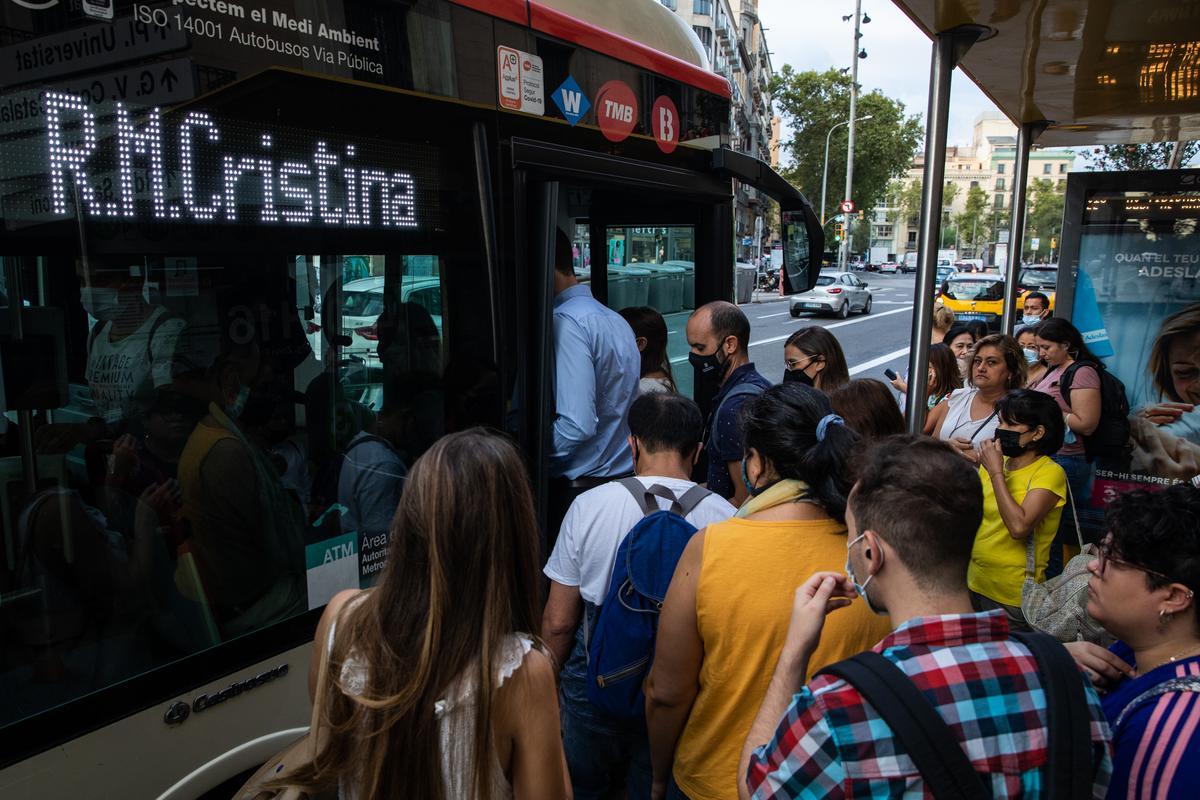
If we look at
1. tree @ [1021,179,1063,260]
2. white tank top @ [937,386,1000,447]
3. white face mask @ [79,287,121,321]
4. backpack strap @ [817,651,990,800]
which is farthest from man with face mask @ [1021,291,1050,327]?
tree @ [1021,179,1063,260]

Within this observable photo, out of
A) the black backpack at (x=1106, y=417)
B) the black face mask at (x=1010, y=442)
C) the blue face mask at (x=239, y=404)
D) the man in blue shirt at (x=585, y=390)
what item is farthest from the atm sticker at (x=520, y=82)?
the black backpack at (x=1106, y=417)

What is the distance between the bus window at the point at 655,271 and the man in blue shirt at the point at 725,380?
2.47 feet

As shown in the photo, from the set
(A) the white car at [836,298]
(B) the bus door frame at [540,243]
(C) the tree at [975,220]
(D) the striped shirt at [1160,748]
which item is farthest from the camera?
(C) the tree at [975,220]

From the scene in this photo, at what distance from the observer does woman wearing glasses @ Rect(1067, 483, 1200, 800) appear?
5.01ft

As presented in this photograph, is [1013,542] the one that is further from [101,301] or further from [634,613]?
[101,301]

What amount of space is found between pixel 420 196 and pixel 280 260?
58 centimetres

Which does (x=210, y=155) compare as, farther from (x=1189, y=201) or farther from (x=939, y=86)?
(x=1189, y=201)

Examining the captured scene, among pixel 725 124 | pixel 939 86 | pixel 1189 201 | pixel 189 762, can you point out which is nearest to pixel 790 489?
pixel 189 762

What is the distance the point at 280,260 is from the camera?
246 centimetres

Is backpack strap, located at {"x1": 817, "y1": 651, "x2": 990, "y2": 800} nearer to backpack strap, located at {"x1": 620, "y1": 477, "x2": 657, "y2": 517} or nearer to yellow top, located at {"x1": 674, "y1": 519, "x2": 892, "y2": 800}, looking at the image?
yellow top, located at {"x1": 674, "y1": 519, "x2": 892, "y2": 800}

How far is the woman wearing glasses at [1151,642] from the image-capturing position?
5.01 feet

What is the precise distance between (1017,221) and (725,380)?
3.43m

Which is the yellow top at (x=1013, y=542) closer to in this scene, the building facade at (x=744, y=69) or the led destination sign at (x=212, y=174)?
the led destination sign at (x=212, y=174)

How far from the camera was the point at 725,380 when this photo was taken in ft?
13.1
